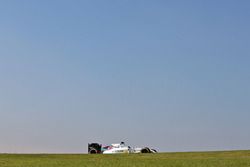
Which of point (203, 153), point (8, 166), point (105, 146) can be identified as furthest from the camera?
point (105, 146)

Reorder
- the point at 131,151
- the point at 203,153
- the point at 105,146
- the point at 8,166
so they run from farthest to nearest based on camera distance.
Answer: the point at 105,146 < the point at 131,151 < the point at 203,153 < the point at 8,166

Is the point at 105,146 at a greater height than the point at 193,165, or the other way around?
the point at 105,146

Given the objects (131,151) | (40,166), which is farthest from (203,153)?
(40,166)

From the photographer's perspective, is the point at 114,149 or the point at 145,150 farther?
the point at 114,149

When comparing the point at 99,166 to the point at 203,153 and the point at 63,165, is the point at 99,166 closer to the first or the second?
the point at 63,165

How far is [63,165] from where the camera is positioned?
126 ft

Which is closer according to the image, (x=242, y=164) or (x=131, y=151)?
(x=242, y=164)

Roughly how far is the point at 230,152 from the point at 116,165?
26875 mm

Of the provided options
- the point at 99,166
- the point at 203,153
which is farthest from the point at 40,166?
the point at 203,153

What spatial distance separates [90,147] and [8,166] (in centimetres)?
3484

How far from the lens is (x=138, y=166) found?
3631 cm

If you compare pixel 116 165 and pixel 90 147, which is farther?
pixel 90 147

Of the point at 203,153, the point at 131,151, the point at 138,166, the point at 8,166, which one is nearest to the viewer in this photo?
the point at 138,166

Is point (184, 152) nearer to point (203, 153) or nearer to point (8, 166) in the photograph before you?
point (203, 153)
